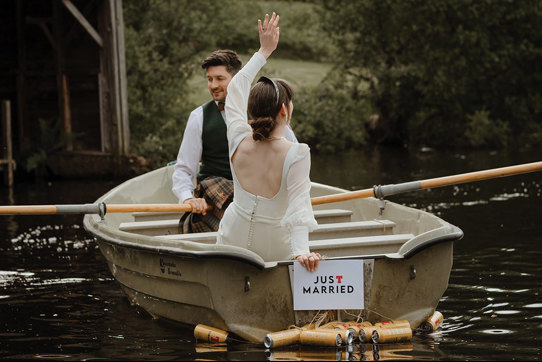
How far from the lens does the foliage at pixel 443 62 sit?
78.4ft

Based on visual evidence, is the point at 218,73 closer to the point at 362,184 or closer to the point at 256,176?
the point at 256,176

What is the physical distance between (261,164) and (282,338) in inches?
36.5

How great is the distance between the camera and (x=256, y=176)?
4.93 meters

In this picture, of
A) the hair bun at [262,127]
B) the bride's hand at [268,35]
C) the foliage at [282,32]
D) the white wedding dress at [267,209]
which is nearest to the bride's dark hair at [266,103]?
the hair bun at [262,127]

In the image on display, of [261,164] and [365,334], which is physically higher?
[261,164]

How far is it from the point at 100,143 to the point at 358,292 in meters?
12.0

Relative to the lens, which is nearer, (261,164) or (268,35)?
(261,164)

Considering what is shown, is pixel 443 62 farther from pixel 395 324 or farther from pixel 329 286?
pixel 329 286

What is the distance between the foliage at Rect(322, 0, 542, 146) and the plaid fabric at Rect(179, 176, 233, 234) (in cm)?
1770

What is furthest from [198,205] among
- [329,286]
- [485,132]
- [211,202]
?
[485,132]

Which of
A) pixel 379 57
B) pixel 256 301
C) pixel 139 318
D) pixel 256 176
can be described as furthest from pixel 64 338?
pixel 379 57

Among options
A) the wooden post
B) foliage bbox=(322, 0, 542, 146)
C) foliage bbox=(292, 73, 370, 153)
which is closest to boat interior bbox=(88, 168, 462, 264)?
the wooden post

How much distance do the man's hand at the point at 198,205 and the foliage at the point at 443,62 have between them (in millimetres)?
17876

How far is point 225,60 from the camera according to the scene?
6191 millimetres
